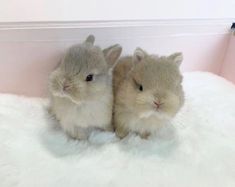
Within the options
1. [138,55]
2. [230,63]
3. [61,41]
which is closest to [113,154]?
[138,55]

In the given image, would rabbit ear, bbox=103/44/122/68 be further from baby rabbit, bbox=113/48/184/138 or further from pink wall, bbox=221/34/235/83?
pink wall, bbox=221/34/235/83

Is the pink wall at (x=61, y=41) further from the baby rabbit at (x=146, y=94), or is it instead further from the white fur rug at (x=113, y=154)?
the baby rabbit at (x=146, y=94)

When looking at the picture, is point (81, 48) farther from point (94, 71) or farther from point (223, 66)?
point (223, 66)

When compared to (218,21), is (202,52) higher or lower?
lower

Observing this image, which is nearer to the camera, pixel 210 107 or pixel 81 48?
pixel 81 48

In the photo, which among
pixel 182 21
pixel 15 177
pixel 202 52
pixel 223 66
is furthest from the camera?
pixel 223 66

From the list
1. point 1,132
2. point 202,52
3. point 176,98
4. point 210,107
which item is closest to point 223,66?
point 202,52
